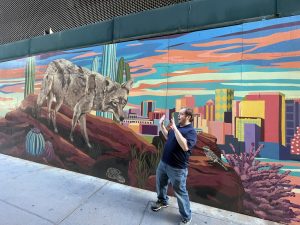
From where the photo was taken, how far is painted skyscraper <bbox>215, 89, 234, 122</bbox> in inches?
146

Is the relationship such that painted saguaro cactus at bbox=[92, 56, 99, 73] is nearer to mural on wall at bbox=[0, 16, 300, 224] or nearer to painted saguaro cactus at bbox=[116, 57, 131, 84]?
mural on wall at bbox=[0, 16, 300, 224]

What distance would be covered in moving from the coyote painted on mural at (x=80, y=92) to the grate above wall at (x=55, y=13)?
3.97 feet

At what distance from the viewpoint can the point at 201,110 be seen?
3.94 m

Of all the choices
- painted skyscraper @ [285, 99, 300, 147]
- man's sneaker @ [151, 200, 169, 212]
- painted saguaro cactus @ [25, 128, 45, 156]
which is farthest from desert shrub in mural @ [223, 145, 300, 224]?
painted saguaro cactus @ [25, 128, 45, 156]

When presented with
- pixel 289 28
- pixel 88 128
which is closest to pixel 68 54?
pixel 88 128

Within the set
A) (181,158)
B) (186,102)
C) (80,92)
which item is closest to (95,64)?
(80,92)

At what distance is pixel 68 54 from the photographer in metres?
5.64

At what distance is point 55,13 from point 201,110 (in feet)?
16.5

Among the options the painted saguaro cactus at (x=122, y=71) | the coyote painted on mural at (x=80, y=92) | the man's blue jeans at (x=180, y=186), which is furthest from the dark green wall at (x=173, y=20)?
the man's blue jeans at (x=180, y=186)

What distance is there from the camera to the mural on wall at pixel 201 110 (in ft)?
11.1

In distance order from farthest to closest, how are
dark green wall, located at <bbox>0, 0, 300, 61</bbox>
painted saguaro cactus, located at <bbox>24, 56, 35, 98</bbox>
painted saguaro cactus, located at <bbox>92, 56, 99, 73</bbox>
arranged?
painted saguaro cactus, located at <bbox>24, 56, 35, 98</bbox> < painted saguaro cactus, located at <bbox>92, 56, 99, 73</bbox> < dark green wall, located at <bbox>0, 0, 300, 61</bbox>

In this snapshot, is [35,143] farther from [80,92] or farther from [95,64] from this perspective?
[95,64]

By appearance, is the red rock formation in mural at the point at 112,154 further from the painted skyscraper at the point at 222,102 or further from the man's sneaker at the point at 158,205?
the man's sneaker at the point at 158,205

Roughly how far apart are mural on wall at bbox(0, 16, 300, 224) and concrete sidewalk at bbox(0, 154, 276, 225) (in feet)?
0.86
